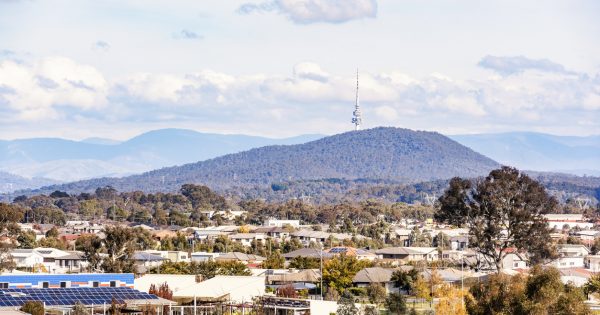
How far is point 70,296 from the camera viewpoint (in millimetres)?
43406

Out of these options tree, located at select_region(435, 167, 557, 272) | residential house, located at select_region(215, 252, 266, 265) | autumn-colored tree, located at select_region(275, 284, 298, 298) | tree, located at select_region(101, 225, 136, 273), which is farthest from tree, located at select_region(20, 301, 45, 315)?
residential house, located at select_region(215, 252, 266, 265)

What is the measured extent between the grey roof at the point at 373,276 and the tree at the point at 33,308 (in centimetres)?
2487

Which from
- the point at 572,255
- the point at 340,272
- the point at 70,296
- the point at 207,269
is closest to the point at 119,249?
the point at 207,269

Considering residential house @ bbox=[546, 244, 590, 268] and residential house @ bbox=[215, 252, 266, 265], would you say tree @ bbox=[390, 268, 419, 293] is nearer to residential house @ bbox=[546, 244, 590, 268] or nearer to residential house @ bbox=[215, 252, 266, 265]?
residential house @ bbox=[546, 244, 590, 268]

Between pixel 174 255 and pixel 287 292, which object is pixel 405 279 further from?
pixel 174 255

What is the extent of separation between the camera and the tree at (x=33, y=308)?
38.8 m

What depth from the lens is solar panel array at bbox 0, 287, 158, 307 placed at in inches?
1655

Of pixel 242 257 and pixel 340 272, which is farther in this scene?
pixel 242 257

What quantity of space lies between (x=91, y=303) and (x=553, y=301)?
1726 cm

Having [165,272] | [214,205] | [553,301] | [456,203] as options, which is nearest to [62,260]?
[165,272]

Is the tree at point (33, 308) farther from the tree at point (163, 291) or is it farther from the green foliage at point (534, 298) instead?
the green foliage at point (534, 298)

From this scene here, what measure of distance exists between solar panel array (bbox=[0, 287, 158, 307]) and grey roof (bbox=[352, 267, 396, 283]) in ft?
59.2

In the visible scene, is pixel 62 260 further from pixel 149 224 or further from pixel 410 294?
pixel 149 224

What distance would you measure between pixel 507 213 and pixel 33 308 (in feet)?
76.6
